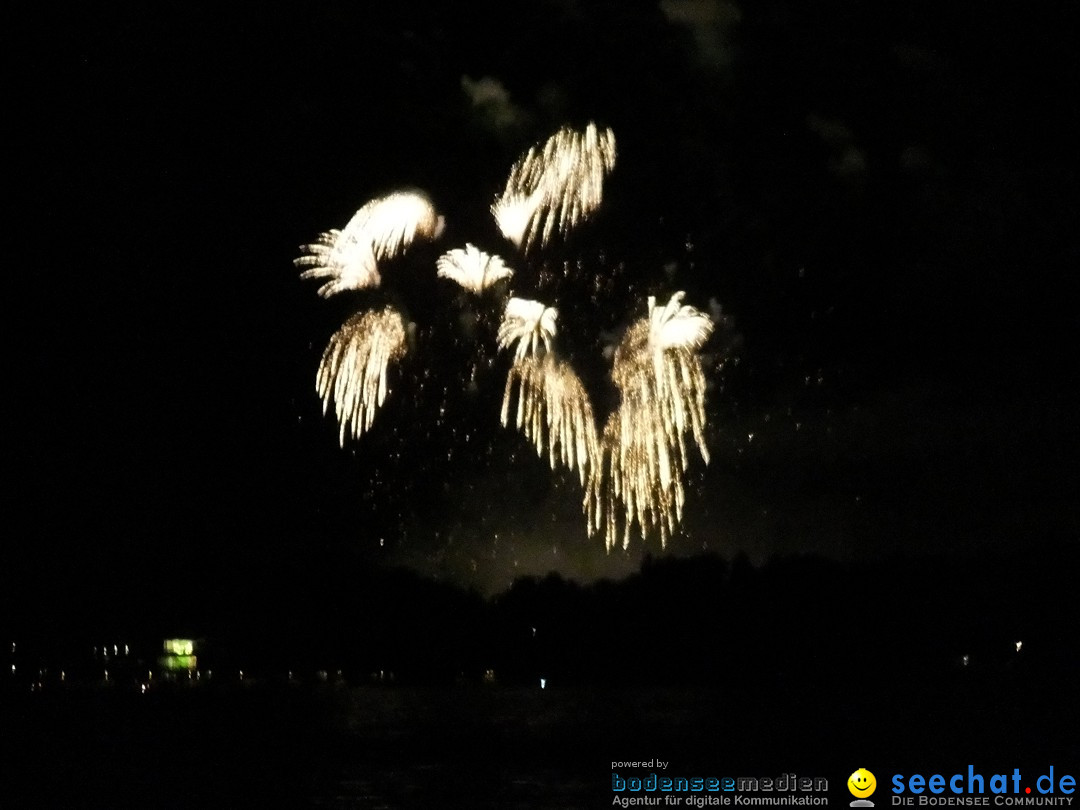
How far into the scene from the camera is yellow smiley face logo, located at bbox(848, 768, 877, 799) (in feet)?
87.6

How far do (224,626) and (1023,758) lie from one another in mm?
115946

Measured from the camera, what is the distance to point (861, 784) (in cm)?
2798

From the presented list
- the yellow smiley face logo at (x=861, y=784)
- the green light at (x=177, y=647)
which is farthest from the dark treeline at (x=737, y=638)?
the yellow smiley face logo at (x=861, y=784)

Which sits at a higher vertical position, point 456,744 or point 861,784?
point 861,784

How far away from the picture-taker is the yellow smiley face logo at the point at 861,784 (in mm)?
26697

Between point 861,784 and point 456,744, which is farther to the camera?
point 456,744

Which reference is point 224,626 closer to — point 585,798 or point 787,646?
point 787,646

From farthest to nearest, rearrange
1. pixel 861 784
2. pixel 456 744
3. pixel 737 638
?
pixel 737 638 → pixel 456 744 → pixel 861 784

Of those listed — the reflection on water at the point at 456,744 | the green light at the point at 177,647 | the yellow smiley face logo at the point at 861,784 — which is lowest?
the reflection on water at the point at 456,744

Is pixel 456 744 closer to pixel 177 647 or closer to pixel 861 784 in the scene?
pixel 861 784

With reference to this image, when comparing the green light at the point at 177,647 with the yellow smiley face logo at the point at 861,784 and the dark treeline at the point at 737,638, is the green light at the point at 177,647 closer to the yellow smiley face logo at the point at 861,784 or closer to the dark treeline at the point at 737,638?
the dark treeline at the point at 737,638

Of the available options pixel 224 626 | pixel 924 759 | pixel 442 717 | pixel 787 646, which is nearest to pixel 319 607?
pixel 224 626

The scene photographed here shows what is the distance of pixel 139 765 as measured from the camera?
4272cm

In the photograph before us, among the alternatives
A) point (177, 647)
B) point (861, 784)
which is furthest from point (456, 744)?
point (177, 647)
